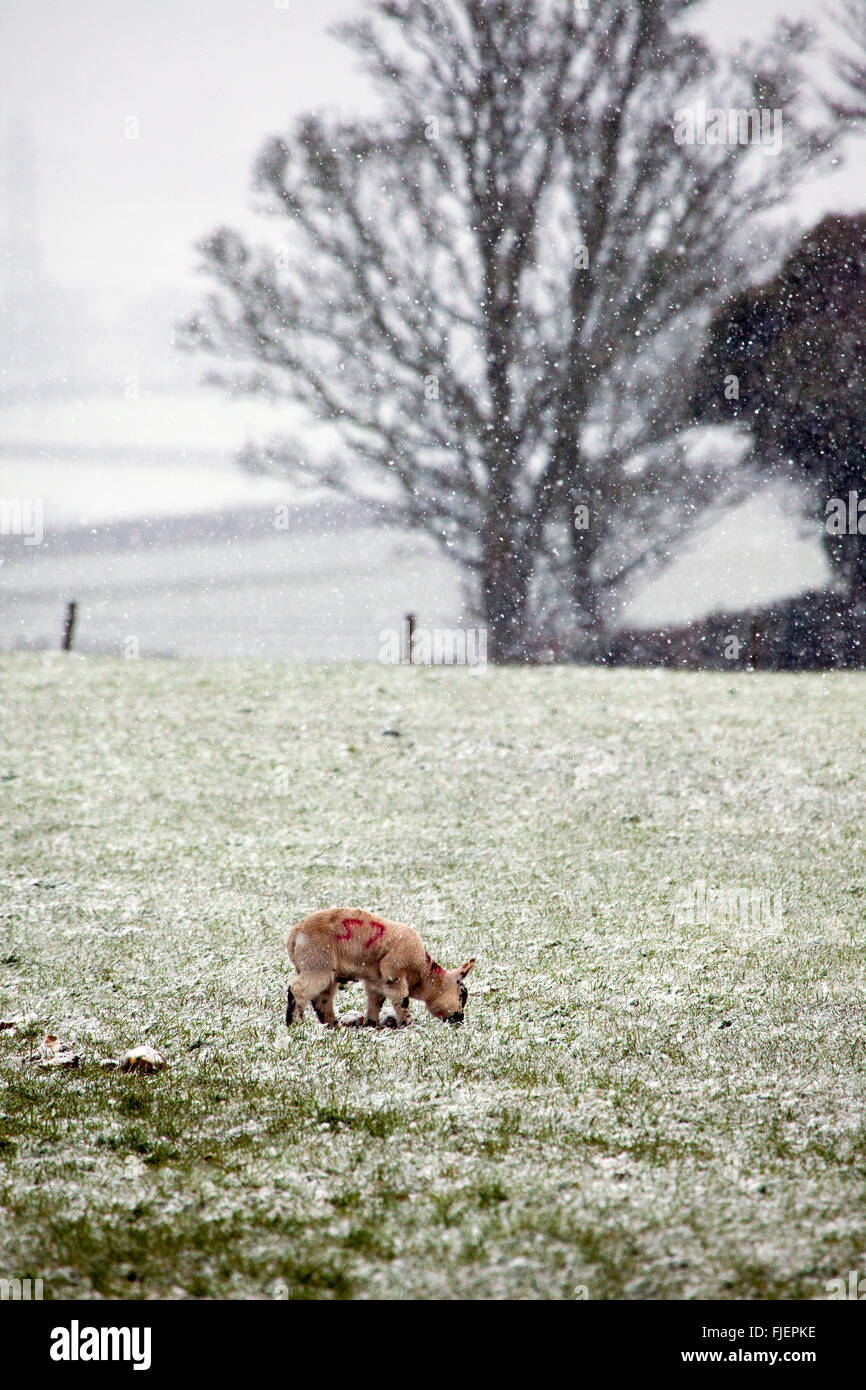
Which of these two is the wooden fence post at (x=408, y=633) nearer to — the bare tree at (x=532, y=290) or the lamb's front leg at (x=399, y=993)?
the bare tree at (x=532, y=290)

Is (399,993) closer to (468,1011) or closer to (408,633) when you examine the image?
(468,1011)

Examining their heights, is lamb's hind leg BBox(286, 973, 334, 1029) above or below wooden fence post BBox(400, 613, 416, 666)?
below

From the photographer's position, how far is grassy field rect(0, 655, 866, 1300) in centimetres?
330

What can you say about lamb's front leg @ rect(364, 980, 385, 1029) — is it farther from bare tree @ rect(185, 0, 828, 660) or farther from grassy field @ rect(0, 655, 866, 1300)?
bare tree @ rect(185, 0, 828, 660)

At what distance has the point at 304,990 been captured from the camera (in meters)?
5.18

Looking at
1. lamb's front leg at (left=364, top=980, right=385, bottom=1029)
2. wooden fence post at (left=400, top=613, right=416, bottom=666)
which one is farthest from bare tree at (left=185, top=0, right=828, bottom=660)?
lamb's front leg at (left=364, top=980, right=385, bottom=1029)

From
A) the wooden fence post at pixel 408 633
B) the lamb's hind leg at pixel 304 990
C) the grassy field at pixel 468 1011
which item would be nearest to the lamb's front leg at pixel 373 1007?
the grassy field at pixel 468 1011

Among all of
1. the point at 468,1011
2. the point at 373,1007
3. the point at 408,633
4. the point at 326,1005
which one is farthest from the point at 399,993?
the point at 408,633

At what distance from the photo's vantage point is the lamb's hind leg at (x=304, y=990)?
516 centimetres

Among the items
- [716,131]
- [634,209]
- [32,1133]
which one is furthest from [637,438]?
[32,1133]

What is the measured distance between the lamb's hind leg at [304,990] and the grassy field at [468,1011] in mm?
163

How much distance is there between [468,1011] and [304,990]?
0.98m

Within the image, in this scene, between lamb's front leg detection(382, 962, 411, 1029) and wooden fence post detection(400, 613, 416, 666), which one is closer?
lamb's front leg detection(382, 962, 411, 1029)

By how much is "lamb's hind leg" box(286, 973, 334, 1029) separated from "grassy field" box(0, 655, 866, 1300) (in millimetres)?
163
